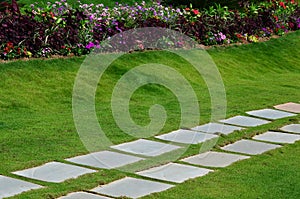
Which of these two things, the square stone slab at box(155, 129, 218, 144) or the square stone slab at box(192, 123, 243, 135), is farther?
the square stone slab at box(192, 123, 243, 135)

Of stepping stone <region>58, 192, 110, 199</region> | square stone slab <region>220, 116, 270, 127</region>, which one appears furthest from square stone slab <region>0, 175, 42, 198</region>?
square stone slab <region>220, 116, 270, 127</region>

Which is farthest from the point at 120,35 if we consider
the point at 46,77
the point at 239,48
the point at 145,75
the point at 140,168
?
the point at 140,168

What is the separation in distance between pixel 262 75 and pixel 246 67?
378 millimetres

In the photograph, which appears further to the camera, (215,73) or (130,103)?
(215,73)

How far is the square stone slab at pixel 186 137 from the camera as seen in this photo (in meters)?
6.98

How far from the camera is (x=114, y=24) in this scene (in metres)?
11.4

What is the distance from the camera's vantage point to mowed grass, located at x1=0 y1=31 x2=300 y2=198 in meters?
5.48

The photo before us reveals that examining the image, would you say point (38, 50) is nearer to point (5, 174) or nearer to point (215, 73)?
point (215, 73)

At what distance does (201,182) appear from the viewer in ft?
18.1

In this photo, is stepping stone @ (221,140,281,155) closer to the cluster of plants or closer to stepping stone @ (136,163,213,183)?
stepping stone @ (136,163,213,183)

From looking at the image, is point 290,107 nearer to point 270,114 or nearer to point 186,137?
point 270,114

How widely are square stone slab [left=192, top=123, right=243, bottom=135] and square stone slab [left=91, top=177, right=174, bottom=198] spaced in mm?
2105

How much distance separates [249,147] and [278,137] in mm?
633

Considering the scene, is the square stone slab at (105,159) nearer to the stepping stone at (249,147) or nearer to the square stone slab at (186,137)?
the square stone slab at (186,137)
